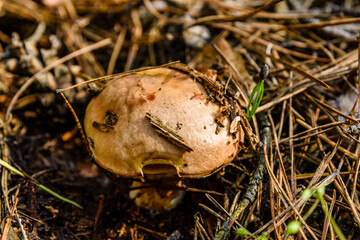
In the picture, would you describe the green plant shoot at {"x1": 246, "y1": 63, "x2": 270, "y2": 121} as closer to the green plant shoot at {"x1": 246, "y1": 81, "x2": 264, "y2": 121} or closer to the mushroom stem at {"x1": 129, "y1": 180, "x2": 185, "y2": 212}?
the green plant shoot at {"x1": 246, "y1": 81, "x2": 264, "y2": 121}

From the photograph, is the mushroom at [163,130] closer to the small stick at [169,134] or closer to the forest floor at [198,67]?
the small stick at [169,134]

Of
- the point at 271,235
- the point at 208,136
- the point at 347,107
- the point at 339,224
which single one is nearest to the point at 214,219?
the point at 271,235

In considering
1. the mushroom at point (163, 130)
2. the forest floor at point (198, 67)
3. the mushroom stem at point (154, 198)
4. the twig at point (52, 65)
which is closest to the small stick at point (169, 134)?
the mushroom at point (163, 130)

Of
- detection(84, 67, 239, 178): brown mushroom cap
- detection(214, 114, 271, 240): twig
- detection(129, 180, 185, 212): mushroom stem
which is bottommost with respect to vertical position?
detection(129, 180, 185, 212): mushroom stem

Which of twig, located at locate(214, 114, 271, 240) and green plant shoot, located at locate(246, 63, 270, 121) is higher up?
green plant shoot, located at locate(246, 63, 270, 121)

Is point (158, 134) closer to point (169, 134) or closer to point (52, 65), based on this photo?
point (169, 134)

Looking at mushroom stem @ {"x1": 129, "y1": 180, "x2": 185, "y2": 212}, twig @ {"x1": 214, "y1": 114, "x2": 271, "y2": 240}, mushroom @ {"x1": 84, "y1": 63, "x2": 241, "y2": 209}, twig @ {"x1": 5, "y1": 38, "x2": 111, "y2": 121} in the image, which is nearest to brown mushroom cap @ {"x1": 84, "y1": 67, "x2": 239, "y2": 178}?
mushroom @ {"x1": 84, "y1": 63, "x2": 241, "y2": 209}

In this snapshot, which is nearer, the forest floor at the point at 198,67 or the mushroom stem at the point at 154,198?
the forest floor at the point at 198,67

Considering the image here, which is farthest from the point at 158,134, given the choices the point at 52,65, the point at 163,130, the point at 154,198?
the point at 52,65
